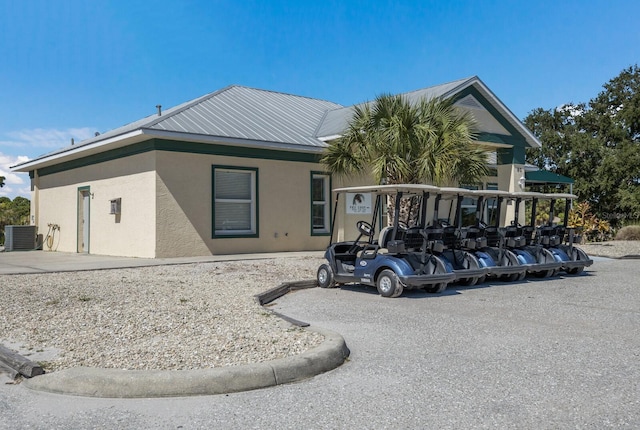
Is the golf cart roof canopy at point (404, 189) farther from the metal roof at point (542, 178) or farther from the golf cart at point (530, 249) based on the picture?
the metal roof at point (542, 178)

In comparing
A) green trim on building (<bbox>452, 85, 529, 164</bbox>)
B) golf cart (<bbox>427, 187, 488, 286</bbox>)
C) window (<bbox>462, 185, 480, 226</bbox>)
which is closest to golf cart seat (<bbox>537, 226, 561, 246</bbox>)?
golf cart (<bbox>427, 187, 488, 286</bbox>)

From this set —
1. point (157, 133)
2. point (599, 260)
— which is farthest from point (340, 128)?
point (599, 260)

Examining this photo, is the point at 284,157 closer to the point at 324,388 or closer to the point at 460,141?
the point at 460,141

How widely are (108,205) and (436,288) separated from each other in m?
11.0

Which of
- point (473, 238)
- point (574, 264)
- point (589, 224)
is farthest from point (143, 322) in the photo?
point (589, 224)

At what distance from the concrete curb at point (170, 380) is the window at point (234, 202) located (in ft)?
37.0

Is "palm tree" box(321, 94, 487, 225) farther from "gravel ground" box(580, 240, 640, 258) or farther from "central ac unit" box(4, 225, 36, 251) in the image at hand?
"central ac unit" box(4, 225, 36, 251)

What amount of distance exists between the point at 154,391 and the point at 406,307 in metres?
4.83

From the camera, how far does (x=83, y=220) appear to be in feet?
62.5

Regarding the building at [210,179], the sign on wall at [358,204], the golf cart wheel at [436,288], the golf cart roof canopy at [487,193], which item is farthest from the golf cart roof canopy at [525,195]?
the sign on wall at [358,204]

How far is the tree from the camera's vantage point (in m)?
13.6

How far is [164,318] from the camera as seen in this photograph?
22.9 ft

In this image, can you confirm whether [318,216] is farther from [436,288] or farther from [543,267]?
[436,288]

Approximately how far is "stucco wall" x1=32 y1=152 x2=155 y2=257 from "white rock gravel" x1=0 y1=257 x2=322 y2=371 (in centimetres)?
450
